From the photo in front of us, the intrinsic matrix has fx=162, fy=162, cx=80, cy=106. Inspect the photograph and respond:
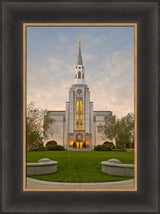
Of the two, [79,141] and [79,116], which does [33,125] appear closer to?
[79,141]

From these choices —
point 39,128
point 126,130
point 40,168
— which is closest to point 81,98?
point 126,130

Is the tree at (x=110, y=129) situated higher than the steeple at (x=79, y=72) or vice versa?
the steeple at (x=79, y=72)

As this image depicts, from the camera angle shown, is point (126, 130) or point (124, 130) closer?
point (126, 130)

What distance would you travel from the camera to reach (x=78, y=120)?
2831 cm

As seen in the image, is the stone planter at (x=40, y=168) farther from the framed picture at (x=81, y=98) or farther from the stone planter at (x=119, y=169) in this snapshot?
the stone planter at (x=119, y=169)

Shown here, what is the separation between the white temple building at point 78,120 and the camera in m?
27.0

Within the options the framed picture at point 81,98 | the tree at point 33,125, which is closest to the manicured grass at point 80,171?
the framed picture at point 81,98

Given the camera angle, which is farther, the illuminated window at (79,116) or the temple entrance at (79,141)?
the illuminated window at (79,116)

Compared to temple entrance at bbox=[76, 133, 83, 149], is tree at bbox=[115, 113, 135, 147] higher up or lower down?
higher up

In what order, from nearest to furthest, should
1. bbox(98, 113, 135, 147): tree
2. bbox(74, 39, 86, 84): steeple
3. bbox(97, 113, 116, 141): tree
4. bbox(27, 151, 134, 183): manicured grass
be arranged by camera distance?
bbox(27, 151, 134, 183): manicured grass → bbox(98, 113, 135, 147): tree → bbox(97, 113, 116, 141): tree → bbox(74, 39, 86, 84): steeple

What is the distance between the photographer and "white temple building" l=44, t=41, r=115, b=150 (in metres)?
27.0

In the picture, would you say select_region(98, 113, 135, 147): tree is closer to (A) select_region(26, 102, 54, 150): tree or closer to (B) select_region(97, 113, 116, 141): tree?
(B) select_region(97, 113, 116, 141): tree

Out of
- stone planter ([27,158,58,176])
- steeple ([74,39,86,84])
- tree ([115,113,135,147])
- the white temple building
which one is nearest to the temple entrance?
the white temple building
